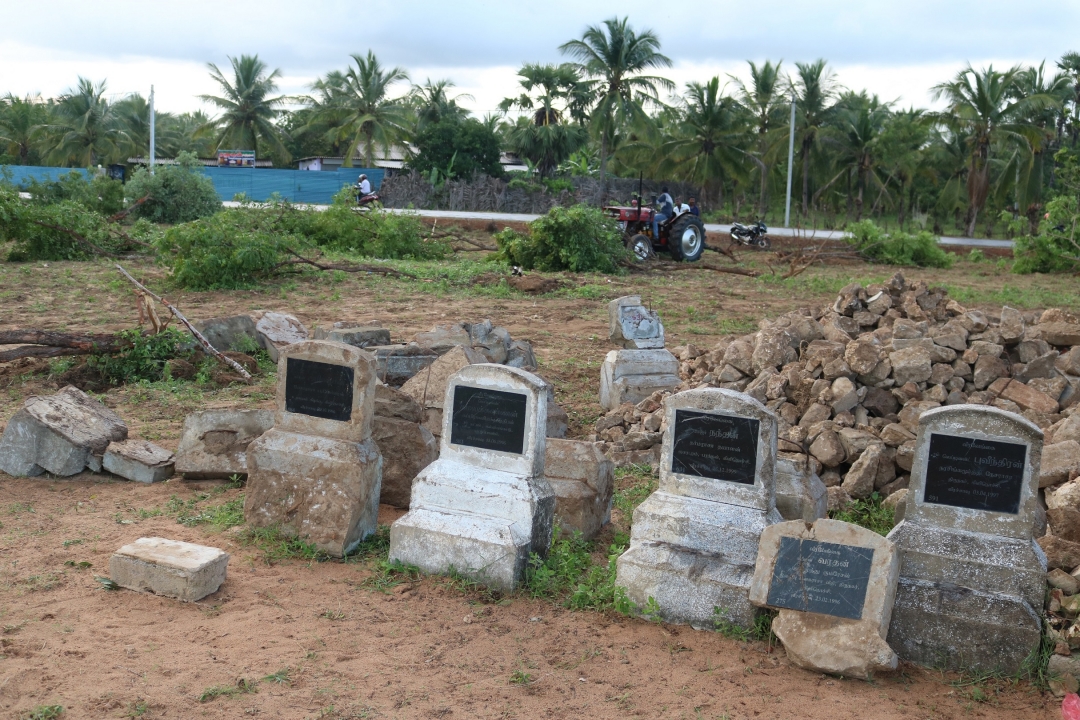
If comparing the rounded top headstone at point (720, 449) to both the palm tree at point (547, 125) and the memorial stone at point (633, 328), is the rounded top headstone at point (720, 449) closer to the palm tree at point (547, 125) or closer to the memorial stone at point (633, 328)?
the memorial stone at point (633, 328)

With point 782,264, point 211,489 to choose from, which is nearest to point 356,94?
point 782,264

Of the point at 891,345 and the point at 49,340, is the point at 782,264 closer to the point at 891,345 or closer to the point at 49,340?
the point at 891,345

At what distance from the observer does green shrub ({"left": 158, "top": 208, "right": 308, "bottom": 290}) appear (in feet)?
49.4

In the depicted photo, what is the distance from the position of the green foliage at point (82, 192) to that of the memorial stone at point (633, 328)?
50.2 ft

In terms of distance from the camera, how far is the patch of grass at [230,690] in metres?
3.90

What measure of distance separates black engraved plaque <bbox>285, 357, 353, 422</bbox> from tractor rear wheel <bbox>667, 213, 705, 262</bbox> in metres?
16.7

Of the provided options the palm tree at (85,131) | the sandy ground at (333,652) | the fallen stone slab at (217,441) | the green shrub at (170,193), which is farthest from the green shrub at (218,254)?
the palm tree at (85,131)

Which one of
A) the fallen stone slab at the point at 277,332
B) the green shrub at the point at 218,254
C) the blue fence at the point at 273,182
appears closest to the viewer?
the fallen stone slab at the point at 277,332

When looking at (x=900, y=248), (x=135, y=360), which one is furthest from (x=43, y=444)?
(x=900, y=248)

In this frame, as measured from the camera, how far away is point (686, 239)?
21547 millimetres

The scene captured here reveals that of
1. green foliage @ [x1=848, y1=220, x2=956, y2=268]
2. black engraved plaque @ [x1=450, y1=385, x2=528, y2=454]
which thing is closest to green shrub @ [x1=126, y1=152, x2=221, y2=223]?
green foliage @ [x1=848, y1=220, x2=956, y2=268]

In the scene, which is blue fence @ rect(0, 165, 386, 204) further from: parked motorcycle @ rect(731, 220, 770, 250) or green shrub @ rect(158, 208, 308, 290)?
green shrub @ rect(158, 208, 308, 290)

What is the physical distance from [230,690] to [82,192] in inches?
864

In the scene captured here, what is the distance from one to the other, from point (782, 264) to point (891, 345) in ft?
49.3
